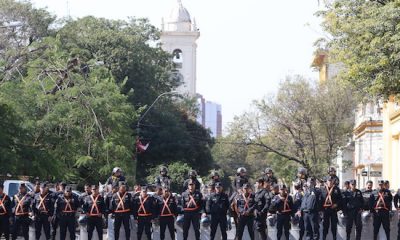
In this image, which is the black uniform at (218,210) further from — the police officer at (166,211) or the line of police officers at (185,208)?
the police officer at (166,211)

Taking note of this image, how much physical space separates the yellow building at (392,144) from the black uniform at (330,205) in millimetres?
23169

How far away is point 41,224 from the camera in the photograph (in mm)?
27531

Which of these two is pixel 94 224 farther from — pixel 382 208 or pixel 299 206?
pixel 382 208

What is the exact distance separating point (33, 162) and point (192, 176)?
1312cm

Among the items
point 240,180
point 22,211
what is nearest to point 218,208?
point 240,180

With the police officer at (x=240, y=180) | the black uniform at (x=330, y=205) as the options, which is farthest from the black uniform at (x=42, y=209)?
the black uniform at (x=330, y=205)

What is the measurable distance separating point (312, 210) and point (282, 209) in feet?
2.79

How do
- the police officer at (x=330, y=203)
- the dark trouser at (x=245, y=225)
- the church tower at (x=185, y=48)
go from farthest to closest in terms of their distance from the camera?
the church tower at (x=185, y=48) < the police officer at (x=330, y=203) < the dark trouser at (x=245, y=225)

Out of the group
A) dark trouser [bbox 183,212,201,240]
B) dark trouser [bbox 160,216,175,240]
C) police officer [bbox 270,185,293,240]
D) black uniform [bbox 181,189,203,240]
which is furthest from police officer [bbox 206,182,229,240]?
police officer [bbox 270,185,293,240]

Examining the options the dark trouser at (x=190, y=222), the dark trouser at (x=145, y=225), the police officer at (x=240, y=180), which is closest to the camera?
the dark trouser at (x=145, y=225)

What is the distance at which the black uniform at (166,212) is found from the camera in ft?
89.6

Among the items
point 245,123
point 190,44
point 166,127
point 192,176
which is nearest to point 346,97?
point 245,123

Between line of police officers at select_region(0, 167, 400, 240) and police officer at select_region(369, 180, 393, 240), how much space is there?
1.37 m

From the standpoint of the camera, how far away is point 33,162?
Result: 131 ft
